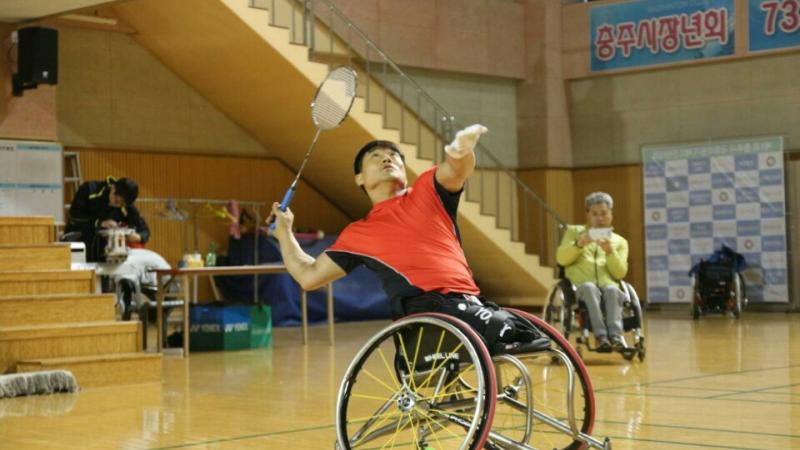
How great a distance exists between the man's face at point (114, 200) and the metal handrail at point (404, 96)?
8.69 ft

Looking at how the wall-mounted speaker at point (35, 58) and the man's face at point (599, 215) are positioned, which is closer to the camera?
the man's face at point (599, 215)

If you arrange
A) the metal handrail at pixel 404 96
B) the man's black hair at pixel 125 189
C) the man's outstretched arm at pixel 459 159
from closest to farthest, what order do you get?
the man's outstretched arm at pixel 459 159
the man's black hair at pixel 125 189
the metal handrail at pixel 404 96

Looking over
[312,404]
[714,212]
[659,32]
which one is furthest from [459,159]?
[659,32]

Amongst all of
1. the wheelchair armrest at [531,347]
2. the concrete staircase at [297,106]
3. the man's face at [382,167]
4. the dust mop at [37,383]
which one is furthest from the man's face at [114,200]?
the wheelchair armrest at [531,347]

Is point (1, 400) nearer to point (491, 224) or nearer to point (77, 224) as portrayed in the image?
point (77, 224)

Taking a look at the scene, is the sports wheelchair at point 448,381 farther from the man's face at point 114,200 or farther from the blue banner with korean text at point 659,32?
the blue banner with korean text at point 659,32

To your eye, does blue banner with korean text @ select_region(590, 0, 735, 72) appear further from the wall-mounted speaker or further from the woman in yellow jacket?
the wall-mounted speaker

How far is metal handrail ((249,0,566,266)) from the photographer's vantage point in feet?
40.2

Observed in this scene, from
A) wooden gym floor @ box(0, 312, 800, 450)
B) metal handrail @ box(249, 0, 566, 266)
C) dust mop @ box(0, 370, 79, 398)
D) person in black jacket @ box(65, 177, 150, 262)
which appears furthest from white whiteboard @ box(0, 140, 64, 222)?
dust mop @ box(0, 370, 79, 398)

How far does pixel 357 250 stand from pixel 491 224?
9824 mm

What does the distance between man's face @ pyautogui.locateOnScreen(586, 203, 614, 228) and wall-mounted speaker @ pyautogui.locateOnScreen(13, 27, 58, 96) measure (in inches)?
181

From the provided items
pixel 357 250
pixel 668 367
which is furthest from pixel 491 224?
pixel 357 250

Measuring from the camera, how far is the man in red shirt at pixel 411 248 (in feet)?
12.6

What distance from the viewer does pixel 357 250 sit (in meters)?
4.01
